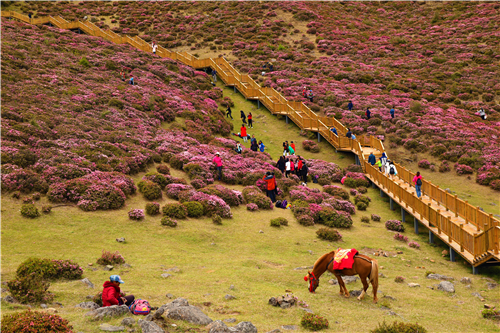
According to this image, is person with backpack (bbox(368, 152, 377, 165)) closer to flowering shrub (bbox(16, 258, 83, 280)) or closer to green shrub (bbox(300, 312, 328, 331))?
green shrub (bbox(300, 312, 328, 331))

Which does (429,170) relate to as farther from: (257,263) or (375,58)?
(375,58)

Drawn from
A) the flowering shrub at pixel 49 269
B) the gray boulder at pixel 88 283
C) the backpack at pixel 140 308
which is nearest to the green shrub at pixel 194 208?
the flowering shrub at pixel 49 269

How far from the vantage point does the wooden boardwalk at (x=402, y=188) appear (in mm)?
16922

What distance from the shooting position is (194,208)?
69.9 feet

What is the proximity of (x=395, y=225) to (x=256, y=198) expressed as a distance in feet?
29.7

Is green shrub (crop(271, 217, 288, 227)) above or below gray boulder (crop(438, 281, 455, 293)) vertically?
above

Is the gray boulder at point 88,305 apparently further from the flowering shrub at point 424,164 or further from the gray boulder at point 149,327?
the flowering shrub at point 424,164

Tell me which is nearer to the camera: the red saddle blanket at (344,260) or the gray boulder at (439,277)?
the red saddle blanket at (344,260)

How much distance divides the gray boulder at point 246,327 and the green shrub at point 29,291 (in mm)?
5464

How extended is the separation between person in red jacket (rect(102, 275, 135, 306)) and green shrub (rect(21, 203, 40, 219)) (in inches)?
384

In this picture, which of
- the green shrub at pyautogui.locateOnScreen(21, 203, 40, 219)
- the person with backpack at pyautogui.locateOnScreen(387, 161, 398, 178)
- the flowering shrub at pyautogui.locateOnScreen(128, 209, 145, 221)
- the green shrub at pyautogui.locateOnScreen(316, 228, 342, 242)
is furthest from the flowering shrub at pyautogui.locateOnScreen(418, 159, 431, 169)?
the green shrub at pyautogui.locateOnScreen(21, 203, 40, 219)

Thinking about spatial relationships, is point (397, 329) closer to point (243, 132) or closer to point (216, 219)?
point (216, 219)

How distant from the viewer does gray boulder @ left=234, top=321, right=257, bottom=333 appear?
355 inches

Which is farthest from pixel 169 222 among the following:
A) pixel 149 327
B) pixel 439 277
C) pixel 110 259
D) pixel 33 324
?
pixel 439 277
